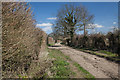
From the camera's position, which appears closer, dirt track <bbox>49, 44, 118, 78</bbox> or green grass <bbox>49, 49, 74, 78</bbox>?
green grass <bbox>49, 49, 74, 78</bbox>

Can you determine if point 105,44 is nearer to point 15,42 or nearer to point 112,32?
point 112,32

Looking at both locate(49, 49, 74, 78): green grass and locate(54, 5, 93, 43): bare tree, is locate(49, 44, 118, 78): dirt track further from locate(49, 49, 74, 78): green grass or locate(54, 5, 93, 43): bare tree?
locate(54, 5, 93, 43): bare tree

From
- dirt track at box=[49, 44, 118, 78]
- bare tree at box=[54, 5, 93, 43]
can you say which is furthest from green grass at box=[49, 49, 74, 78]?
bare tree at box=[54, 5, 93, 43]

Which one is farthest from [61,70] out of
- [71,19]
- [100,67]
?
[71,19]

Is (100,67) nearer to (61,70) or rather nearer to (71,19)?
(61,70)

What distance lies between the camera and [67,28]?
21672mm

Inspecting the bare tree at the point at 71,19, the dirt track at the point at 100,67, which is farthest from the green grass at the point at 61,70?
the bare tree at the point at 71,19

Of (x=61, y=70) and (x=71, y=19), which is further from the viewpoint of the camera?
(x=71, y=19)

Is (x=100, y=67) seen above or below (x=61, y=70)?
below

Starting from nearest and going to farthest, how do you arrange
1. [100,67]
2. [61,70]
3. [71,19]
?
1. [61,70]
2. [100,67]
3. [71,19]

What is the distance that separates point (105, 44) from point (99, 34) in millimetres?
1922

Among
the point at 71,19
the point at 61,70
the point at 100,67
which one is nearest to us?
the point at 61,70

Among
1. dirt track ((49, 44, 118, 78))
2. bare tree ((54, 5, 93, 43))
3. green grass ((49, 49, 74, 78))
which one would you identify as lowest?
dirt track ((49, 44, 118, 78))

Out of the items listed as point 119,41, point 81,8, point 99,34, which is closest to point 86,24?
point 81,8
